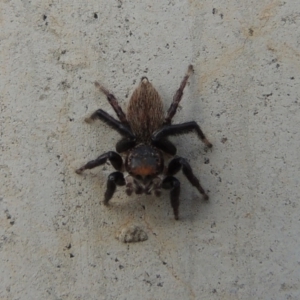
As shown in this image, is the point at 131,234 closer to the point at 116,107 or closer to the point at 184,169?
the point at 184,169

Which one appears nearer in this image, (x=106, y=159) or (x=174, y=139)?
(x=106, y=159)

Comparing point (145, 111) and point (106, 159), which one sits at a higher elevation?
point (145, 111)

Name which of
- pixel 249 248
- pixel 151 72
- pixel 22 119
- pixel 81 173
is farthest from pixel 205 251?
pixel 22 119

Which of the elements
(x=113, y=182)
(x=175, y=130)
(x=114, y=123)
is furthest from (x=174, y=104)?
(x=113, y=182)

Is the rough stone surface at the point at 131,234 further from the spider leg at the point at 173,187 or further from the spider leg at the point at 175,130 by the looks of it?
the spider leg at the point at 175,130

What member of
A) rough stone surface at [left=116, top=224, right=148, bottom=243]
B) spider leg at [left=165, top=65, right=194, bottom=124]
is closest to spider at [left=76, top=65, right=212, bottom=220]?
spider leg at [left=165, top=65, right=194, bottom=124]
